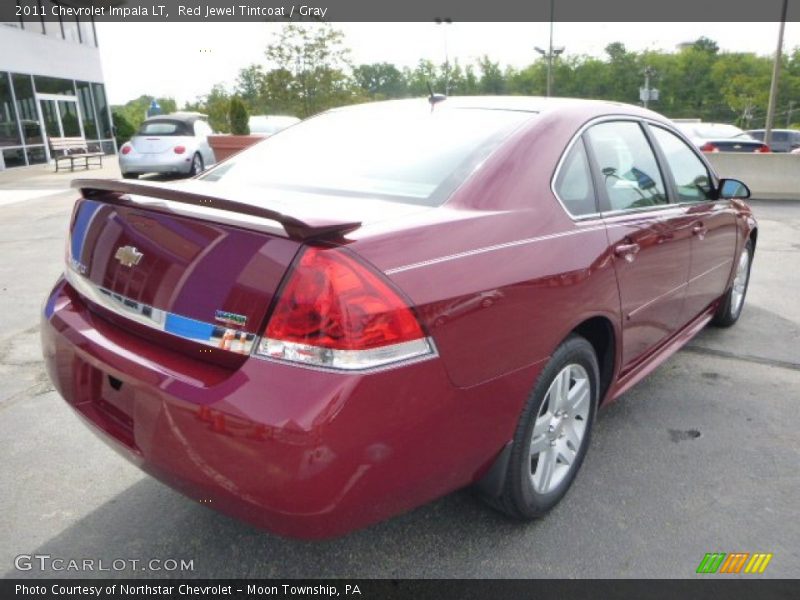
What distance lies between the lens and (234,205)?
68.4 inches

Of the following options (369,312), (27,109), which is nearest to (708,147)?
(369,312)

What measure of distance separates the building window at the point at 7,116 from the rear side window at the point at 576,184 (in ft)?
69.2

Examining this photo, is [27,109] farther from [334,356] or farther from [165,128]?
[334,356]

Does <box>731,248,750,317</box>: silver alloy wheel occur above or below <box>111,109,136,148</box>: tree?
below

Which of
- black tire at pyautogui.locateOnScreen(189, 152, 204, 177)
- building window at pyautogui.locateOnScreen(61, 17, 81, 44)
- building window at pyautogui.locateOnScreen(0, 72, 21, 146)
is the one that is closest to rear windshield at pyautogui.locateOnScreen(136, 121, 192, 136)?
black tire at pyautogui.locateOnScreen(189, 152, 204, 177)

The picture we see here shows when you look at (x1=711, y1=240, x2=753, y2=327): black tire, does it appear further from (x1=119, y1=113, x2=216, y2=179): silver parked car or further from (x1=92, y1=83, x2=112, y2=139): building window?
(x1=92, y1=83, x2=112, y2=139): building window

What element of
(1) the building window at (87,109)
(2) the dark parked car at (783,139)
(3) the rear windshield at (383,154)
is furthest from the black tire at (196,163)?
(2) the dark parked car at (783,139)

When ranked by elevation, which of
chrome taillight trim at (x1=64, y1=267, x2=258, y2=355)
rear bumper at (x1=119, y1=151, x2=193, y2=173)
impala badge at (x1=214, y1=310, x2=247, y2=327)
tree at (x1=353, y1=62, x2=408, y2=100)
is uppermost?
tree at (x1=353, y1=62, x2=408, y2=100)

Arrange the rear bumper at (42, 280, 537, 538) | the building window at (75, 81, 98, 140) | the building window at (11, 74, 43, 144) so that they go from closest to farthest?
1. the rear bumper at (42, 280, 537, 538)
2. the building window at (11, 74, 43, 144)
3. the building window at (75, 81, 98, 140)

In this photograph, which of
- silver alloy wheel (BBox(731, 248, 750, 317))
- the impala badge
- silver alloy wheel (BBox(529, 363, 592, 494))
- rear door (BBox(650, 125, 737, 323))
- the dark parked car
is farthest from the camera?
the dark parked car

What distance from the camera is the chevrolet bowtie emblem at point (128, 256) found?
6.44ft

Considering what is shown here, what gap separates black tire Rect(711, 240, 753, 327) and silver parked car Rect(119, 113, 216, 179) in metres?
12.4

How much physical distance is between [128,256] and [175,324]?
354 millimetres

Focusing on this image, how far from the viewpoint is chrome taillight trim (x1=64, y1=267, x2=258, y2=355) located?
66.7 inches
